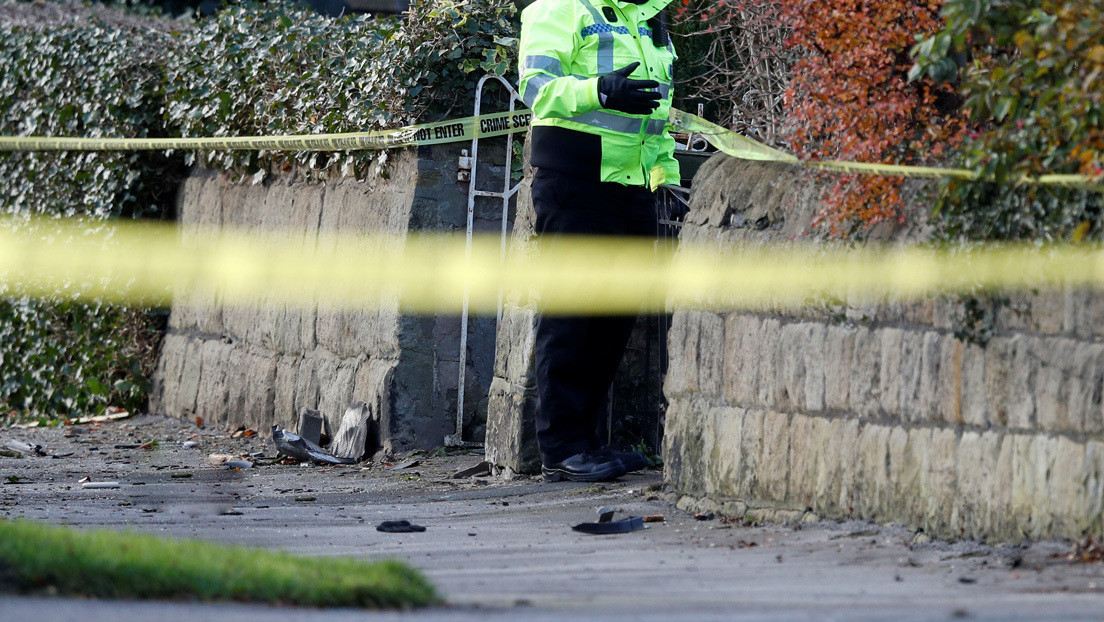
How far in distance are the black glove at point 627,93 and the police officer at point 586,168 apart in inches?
9.2

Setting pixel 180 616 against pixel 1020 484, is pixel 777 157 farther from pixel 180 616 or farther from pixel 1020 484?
pixel 180 616

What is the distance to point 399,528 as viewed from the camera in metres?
5.70

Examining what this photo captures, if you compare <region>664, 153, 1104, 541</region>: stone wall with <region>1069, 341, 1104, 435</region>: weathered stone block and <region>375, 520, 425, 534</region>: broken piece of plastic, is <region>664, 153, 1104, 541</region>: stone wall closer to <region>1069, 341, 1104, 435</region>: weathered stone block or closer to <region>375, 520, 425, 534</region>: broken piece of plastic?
<region>1069, 341, 1104, 435</region>: weathered stone block

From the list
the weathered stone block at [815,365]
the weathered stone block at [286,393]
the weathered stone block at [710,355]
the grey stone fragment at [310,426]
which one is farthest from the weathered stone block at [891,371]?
the weathered stone block at [286,393]

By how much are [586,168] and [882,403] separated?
2.08 m

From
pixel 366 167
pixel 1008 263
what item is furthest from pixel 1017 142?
pixel 366 167

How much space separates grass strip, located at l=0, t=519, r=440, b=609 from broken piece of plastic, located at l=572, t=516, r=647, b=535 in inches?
61.5

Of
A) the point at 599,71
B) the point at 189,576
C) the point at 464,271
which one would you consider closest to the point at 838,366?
the point at 599,71

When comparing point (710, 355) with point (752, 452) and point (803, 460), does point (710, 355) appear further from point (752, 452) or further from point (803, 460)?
point (803, 460)

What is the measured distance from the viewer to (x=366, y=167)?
839 cm

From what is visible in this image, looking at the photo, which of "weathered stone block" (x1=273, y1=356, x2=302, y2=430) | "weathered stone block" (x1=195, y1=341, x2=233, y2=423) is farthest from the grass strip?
"weathered stone block" (x1=195, y1=341, x2=233, y2=423)

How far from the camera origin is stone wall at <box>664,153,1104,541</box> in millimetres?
4207

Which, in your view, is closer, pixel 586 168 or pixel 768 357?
pixel 768 357

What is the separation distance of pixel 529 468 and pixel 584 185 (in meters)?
1.42
